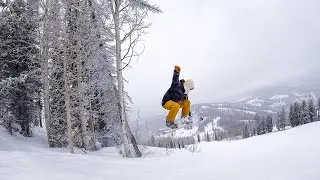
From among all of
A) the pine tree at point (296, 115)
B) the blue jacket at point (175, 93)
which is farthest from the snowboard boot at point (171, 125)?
the pine tree at point (296, 115)

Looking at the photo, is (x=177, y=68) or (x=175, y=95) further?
(x=175, y=95)

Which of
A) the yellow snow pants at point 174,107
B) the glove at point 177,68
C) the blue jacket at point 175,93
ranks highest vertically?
the glove at point 177,68

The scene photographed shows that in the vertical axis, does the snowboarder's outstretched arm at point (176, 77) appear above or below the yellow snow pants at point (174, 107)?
above

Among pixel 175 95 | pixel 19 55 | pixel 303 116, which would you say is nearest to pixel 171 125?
pixel 175 95

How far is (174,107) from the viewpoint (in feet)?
45.7

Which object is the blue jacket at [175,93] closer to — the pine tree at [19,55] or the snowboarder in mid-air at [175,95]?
the snowboarder in mid-air at [175,95]

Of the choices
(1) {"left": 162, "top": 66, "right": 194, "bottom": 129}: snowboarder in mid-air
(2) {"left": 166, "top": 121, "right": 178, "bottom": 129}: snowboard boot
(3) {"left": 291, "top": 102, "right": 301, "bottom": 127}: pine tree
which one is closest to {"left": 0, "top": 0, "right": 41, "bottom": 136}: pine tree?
(2) {"left": 166, "top": 121, "right": 178, "bottom": 129}: snowboard boot

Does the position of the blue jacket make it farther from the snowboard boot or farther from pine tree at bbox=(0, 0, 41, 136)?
pine tree at bbox=(0, 0, 41, 136)

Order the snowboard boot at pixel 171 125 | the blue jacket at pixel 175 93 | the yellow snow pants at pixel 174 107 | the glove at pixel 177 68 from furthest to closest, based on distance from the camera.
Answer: the snowboard boot at pixel 171 125 → the yellow snow pants at pixel 174 107 → the blue jacket at pixel 175 93 → the glove at pixel 177 68

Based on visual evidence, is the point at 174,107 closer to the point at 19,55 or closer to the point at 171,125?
the point at 171,125

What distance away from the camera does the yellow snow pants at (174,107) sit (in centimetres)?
1390

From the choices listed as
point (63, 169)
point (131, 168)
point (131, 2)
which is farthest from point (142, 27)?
point (63, 169)

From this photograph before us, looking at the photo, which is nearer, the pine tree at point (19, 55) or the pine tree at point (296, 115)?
the pine tree at point (19, 55)

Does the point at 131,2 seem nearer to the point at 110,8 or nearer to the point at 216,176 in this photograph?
the point at 110,8
